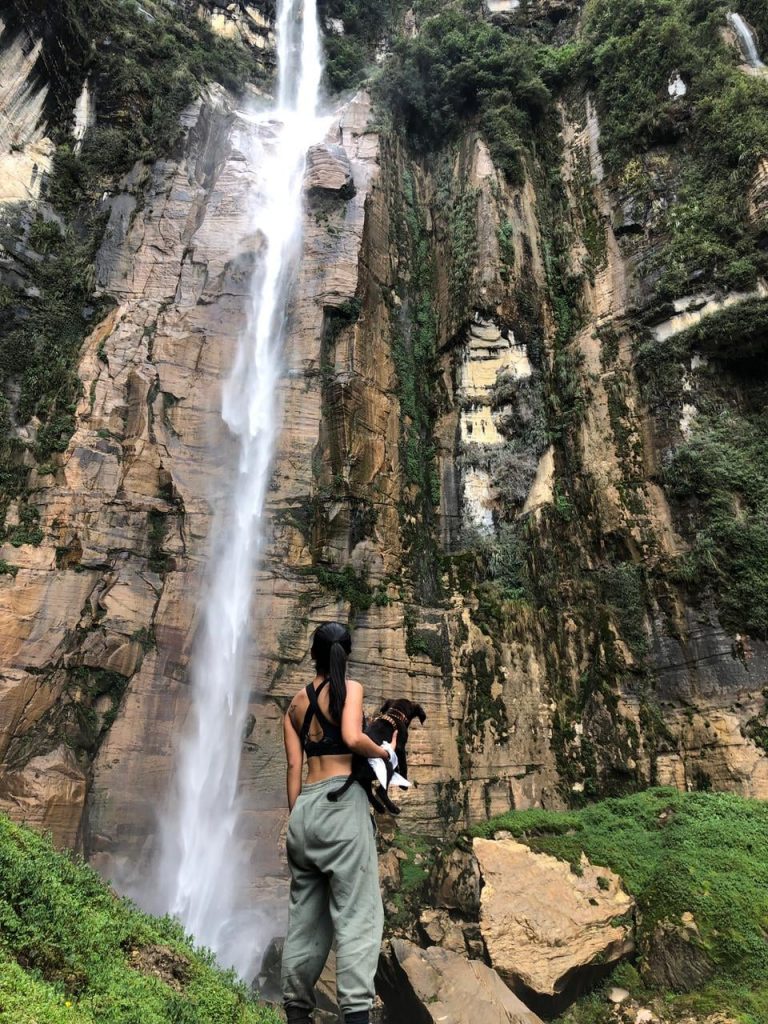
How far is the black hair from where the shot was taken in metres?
3.34

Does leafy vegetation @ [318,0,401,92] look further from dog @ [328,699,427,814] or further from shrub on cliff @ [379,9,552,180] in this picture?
dog @ [328,699,427,814]

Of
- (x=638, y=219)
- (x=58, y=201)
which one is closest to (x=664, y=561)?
(x=638, y=219)

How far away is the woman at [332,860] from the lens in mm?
3045

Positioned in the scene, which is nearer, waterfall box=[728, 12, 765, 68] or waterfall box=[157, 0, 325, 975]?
waterfall box=[157, 0, 325, 975]

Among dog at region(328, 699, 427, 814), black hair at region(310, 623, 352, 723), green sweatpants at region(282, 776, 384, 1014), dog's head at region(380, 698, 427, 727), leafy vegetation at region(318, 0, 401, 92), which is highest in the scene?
leafy vegetation at region(318, 0, 401, 92)

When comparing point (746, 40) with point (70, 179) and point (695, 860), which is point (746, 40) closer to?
point (70, 179)

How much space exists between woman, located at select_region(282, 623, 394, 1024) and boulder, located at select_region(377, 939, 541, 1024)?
3520mm

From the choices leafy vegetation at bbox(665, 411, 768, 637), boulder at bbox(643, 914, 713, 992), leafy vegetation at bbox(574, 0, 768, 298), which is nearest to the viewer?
boulder at bbox(643, 914, 713, 992)

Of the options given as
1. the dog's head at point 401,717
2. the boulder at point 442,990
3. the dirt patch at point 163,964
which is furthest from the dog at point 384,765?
the boulder at point 442,990

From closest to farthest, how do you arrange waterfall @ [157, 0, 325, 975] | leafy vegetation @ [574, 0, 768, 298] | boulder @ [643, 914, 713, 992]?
boulder @ [643, 914, 713, 992] → waterfall @ [157, 0, 325, 975] → leafy vegetation @ [574, 0, 768, 298]

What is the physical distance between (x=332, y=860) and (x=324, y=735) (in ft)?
1.94

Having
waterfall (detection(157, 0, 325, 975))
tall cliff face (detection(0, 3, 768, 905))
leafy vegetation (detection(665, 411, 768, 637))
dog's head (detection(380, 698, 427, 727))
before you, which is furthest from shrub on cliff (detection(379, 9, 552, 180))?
dog's head (detection(380, 698, 427, 727))

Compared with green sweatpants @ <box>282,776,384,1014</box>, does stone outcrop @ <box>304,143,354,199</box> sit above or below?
above

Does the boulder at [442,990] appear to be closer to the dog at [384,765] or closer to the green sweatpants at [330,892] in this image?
the green sweatpants at [330,892]
